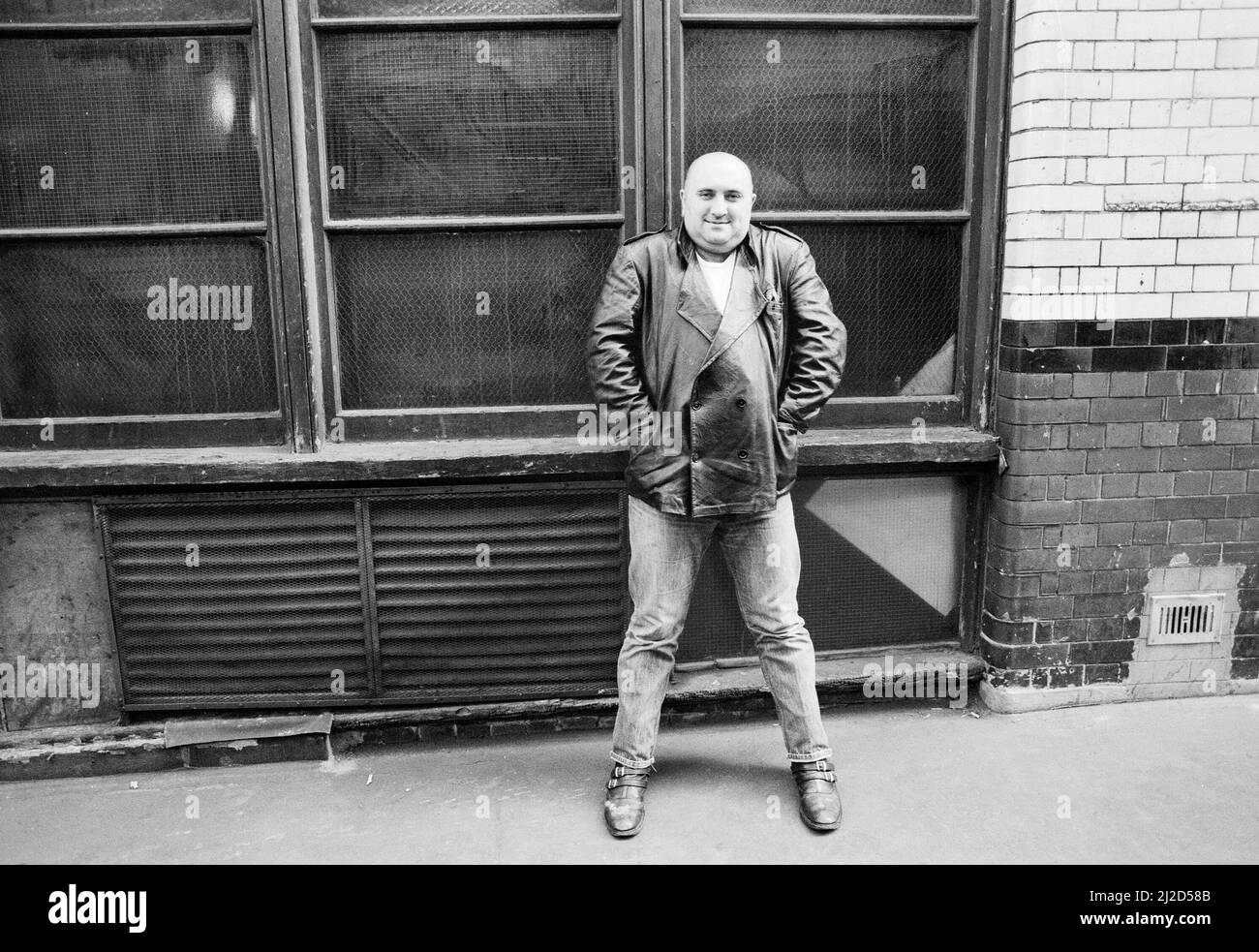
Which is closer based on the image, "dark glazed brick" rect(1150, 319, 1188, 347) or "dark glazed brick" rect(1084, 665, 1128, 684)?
"dark glazed brick" rect(1150, 319, 1188, 347)

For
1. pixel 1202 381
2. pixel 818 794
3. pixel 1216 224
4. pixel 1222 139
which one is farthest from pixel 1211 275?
pixel 818 794

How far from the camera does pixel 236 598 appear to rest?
417 centimetres

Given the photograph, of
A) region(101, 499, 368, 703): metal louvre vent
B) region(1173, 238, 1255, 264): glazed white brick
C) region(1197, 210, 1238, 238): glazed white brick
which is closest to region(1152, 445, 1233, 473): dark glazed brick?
region(1173, 238, 1255, 264): glazed white brick

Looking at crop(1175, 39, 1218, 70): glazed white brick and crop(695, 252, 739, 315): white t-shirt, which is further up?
crop(1175, 39, 1218, 70): glazed white brick

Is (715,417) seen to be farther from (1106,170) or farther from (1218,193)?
(1218,193)

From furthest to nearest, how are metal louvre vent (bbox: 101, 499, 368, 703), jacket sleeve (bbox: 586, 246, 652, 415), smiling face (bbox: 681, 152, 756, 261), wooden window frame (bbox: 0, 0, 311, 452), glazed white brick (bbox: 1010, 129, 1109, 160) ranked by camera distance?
1. metal louvre vent (bbox: 101, 499, 368, 703)
2. glazed white brick (bbox: 1010, 129, 1109, 160)
3. wooden window frame (bbox: 0, 0, 311, 452)
4. jacket sleeve (bbox: 586, 246, 652, 415)
5. smiling face (bbox: 681, 152, 756, 261)

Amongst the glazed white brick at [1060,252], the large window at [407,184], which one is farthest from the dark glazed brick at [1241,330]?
the large window at [407,184]

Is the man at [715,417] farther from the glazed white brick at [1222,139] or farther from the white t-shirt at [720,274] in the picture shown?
the glazed white brick at [1222,139]

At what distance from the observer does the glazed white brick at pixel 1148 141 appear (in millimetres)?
4023

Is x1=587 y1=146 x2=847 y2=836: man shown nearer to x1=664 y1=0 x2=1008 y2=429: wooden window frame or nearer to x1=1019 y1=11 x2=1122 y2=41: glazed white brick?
x1=664 y1=0 x2=1008 y2=429: wooden window frame

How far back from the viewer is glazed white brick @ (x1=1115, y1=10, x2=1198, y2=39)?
3.95 m

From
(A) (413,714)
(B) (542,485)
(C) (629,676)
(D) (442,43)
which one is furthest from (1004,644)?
(D) (442,43)

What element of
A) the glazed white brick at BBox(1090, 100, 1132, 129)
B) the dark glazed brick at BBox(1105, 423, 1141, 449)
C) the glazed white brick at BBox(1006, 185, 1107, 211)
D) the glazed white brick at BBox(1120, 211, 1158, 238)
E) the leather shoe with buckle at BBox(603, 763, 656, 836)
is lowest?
the leather shoe with buckle at BBox(603, 763, 656, 836)

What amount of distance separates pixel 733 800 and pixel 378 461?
6.33ft
